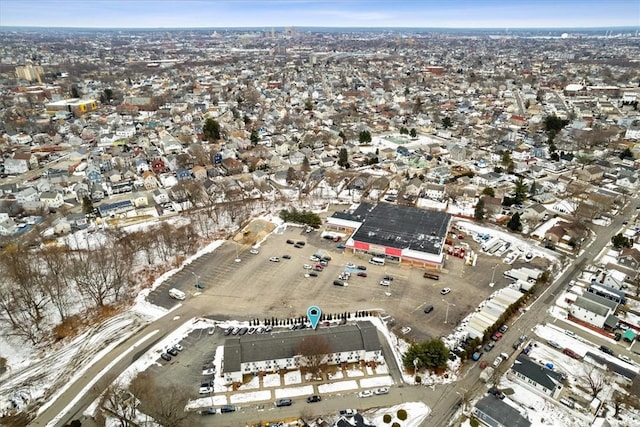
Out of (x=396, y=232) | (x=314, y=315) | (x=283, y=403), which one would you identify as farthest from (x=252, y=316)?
(x=396, y=232)

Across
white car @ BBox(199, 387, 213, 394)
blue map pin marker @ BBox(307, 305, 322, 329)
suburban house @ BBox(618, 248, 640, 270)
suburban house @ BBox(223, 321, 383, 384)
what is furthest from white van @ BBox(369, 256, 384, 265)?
suburban house @ BBox(618, 248, 640, 270)

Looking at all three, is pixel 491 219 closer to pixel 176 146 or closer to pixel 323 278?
pixel 323 278

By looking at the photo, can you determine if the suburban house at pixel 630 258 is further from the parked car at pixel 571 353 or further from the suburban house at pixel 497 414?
the suburban house at pixel 497 414

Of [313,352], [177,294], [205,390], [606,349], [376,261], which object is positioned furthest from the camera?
[376,261]

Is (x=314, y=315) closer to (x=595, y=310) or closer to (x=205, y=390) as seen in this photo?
(x=205, y=390)

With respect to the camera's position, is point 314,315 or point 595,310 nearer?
point 314,315

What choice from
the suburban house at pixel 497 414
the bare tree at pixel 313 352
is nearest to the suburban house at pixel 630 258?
the suburban house at pixel 497 414

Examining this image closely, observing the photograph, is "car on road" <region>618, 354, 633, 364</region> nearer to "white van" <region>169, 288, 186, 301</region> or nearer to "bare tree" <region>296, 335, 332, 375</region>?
Answer: "bare tree" <region>296, 335, 332, 375</region>
